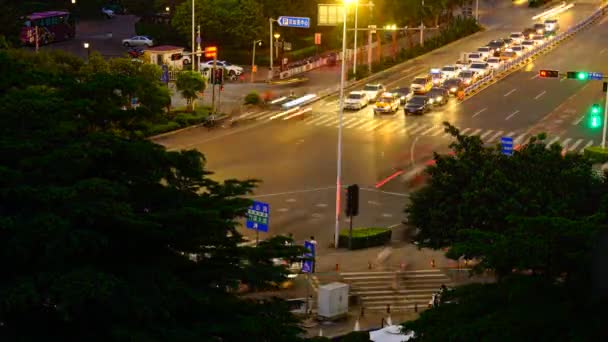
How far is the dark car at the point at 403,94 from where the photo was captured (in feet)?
283

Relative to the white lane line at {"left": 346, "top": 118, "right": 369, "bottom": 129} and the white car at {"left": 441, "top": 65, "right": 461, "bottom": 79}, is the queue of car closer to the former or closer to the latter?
the white car at {"left": 441, "top": 65, "right": 461, "bottom": 79}

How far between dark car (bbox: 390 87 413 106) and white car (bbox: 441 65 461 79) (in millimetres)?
8052

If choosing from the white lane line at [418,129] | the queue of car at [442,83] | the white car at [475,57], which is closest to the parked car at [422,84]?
the queue of car at [442,83]

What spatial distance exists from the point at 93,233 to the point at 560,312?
8012mm

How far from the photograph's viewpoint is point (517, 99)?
88500 mm

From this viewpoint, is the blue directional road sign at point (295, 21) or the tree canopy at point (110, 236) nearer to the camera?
the tree canopy at point (110, 236)

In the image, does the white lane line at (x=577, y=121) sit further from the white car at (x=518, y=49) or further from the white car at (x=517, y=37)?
the white car at (x=517, y=37)

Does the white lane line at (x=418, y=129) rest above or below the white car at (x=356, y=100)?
below

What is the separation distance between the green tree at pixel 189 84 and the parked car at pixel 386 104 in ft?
41.7

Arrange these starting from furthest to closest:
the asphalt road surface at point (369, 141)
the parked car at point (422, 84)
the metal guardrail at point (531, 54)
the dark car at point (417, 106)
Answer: the metal guardrail at point (531, 54), the parked car at point (422, 84), the dark car at point (417, 106), the asphalt road surface at point (369, 141)

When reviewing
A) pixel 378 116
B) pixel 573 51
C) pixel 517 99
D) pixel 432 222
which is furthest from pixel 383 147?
pixel 573 51

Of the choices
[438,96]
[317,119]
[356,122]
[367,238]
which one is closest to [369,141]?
[356,122]

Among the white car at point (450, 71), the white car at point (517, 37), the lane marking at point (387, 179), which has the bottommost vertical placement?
the lane marking at point (387, 179)

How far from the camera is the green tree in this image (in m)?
78.6
